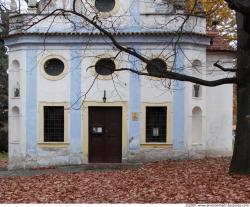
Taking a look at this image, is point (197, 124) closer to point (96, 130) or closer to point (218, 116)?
point (218, 116)

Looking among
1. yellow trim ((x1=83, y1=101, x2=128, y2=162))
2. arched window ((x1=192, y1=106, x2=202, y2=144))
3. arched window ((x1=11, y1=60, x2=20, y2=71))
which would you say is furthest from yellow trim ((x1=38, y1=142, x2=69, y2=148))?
arched window ((x1=192, y1=106, x2=202, y2=144))

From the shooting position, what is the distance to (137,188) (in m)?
14.0

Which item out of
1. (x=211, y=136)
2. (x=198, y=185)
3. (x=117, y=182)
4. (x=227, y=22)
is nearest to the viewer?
(x=198, y=185)

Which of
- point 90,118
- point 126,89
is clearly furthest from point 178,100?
point 90,118

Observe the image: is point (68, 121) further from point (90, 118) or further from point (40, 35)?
point (40, 35)

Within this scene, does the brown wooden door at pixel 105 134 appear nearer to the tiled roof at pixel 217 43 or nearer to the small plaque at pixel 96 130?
the small plaque at pixel 96 130

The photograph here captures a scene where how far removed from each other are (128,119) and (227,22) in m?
10.8

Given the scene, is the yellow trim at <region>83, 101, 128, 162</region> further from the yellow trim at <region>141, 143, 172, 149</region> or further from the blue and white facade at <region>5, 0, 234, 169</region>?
the yellow trim at <region>141, 143, 172, 149</region>

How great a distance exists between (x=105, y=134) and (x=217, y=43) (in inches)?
273

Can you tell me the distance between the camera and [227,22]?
105 feet

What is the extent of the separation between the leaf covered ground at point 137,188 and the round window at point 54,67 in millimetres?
7377

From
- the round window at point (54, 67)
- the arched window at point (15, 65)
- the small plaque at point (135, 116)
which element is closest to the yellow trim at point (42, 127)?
the round window at point (54, 67)

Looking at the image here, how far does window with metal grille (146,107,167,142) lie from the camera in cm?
2445

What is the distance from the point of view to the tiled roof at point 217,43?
26.1 metres
